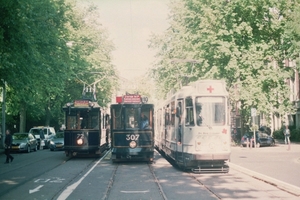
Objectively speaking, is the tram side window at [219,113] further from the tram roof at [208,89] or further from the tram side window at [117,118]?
the tram side window at [117,118]

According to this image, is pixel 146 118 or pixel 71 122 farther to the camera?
pixel 71 122

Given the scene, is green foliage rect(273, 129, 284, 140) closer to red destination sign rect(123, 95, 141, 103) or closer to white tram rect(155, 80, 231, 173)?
red destination sign rect(123, 95, 141, 103)

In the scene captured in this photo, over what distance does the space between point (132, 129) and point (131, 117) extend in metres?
0.66

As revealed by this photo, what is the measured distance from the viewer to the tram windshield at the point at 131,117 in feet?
65.0

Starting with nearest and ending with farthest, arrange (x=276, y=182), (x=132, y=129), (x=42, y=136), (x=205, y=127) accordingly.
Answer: (x=276, y=182) → (x=205, y=127) → (x=132, y=129) → (x=42, y=136)

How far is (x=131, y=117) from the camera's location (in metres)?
20.0

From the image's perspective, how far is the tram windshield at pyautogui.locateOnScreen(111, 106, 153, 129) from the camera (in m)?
19.8

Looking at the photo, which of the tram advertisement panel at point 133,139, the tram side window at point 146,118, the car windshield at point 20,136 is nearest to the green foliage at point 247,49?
the tram side window at point 146,118

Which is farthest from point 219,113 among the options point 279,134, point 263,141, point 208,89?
point 279,134

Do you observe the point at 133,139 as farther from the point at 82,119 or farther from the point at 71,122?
the point at 71,122

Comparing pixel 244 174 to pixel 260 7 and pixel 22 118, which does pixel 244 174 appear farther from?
pixel 22 118

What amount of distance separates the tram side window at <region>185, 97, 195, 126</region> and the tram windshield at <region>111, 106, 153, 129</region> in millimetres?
4211

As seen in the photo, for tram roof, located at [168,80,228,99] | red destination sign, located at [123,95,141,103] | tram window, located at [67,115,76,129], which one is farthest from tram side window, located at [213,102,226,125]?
tram window, located at [67,115,76,129]

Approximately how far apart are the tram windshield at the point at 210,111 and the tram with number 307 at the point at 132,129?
4.53 metres
